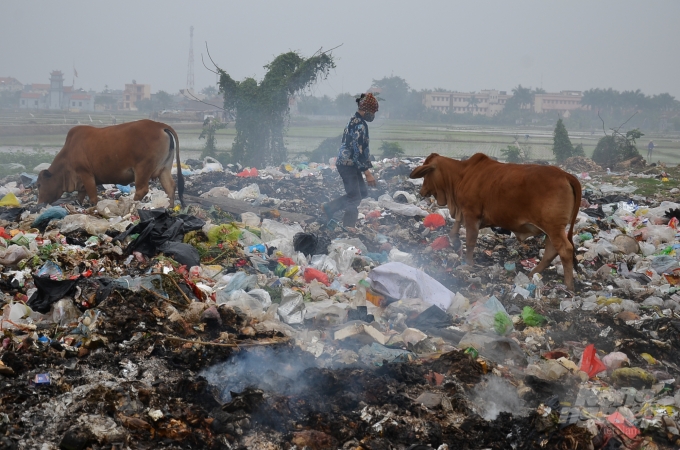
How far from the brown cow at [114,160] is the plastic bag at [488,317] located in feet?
17.6

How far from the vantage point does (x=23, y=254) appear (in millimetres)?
6230

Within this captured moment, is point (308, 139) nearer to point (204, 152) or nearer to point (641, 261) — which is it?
point (204, 152)

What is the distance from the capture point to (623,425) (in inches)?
152

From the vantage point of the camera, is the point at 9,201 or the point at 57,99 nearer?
the point at 9,201

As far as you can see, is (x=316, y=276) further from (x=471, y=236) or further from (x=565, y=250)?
(x=565, y=250)

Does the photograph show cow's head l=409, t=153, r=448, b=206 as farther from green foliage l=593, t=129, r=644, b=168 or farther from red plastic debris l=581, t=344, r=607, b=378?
green foliage l=593, t=129, r=644, b=168

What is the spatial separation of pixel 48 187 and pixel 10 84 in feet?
349

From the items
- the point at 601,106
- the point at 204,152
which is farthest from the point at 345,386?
the point at 601,106

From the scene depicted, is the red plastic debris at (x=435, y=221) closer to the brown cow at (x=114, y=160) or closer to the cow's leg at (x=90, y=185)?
the brown cow at (x=114, y=160)

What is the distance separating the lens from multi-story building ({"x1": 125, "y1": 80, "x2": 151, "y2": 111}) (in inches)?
3287

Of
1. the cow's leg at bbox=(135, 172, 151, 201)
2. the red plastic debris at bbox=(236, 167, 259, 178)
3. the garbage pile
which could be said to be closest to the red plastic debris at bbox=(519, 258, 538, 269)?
the garbage pile

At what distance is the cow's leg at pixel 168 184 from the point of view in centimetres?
999

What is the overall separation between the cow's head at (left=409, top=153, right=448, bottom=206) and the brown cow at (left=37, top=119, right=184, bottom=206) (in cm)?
360

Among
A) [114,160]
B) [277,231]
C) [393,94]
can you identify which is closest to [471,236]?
[277,231]
